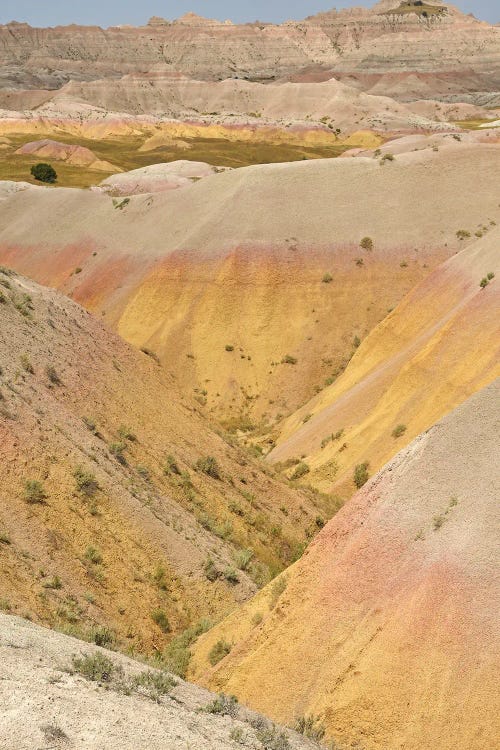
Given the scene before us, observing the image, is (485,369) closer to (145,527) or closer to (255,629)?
(145,527)

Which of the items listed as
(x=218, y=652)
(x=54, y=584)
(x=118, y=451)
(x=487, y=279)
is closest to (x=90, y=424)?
(x=118, y=451)

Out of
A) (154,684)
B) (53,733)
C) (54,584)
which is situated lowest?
(54,584)

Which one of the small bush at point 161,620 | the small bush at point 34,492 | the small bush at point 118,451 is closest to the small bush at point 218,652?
the small bush at point 161,620

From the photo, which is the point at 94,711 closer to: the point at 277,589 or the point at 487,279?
the point at 277,589

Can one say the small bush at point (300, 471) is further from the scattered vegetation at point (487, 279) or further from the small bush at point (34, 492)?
the small bush at point (34, 492)

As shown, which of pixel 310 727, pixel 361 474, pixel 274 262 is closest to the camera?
pixel 310 727

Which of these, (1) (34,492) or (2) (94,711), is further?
(1) (34,492)

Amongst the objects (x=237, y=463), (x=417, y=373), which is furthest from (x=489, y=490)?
(x=417, y=373)

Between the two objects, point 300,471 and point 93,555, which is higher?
point 300,471
